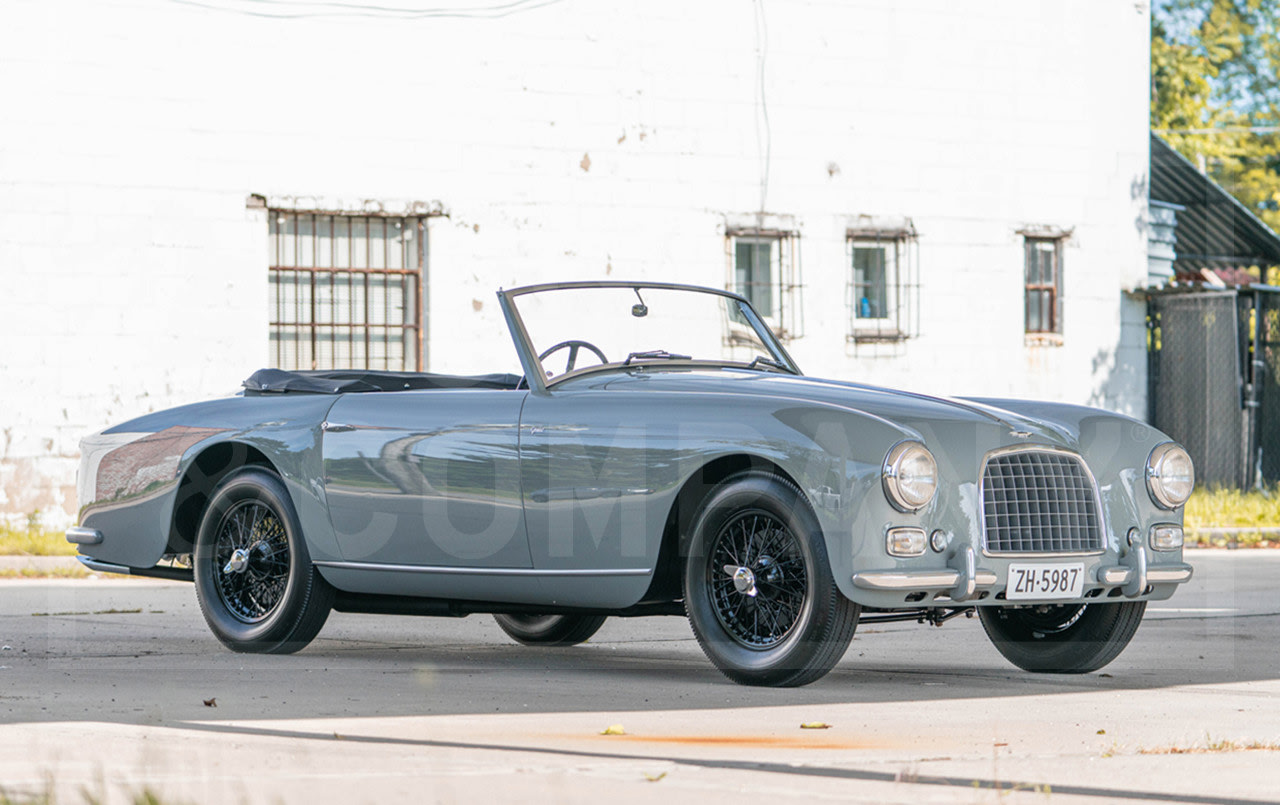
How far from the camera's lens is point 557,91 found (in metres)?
16.9

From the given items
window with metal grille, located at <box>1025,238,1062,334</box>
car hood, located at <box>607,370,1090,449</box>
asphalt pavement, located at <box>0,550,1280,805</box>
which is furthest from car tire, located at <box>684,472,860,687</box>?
window with metal grille, located at <box>1025,238,1062,334</box>

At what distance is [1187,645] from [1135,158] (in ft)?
40.1

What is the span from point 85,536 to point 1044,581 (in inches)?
175

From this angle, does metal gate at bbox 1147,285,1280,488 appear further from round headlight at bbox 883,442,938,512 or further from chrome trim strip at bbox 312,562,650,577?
round headlight at bbox 883,442,938,512

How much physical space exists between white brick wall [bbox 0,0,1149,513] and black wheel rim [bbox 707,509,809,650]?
702 cm

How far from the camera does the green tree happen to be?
34031 mm

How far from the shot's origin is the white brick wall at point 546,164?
15.0m

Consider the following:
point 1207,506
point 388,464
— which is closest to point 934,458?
point 388,464

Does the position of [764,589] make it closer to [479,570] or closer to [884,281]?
[479,570]

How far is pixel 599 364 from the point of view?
25.2 feet

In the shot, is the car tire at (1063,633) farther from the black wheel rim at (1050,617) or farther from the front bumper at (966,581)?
the front bumper at (966,581)

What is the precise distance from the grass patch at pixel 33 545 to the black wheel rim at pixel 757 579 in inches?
301

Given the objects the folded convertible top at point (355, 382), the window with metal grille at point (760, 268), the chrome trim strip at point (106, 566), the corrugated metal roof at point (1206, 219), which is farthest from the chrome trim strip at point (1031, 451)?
the corrugated metal roof at point (1206, 219)

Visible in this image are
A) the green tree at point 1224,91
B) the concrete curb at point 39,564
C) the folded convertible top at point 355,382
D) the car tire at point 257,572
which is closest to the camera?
the car tire at point 257,572
